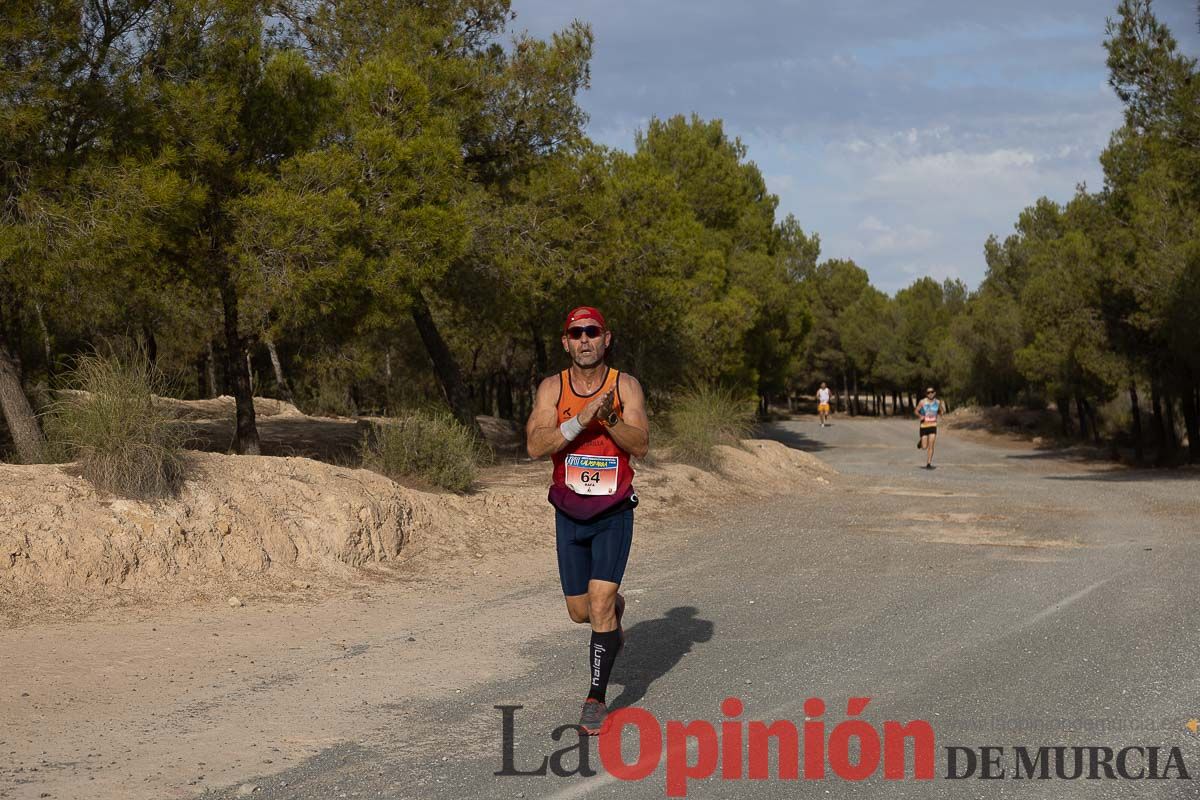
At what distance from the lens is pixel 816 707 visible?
6.01m

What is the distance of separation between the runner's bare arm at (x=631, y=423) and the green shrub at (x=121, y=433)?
5983mm

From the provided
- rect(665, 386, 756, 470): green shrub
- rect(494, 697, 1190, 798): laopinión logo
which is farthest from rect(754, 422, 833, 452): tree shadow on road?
rect(494, 697, 1190, 798): laopinión logo

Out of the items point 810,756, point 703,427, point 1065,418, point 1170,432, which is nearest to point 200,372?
point 703,427

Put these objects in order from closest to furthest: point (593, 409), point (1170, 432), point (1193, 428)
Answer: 1. point (593, 409)
2. point (1193, 428)
3. point (1170, 432)

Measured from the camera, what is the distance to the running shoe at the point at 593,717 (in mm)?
5582

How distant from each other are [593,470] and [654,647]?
8.06ft

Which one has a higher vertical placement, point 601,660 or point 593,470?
point 593,470

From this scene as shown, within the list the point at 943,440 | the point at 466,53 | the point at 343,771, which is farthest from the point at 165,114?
the point at 943,440

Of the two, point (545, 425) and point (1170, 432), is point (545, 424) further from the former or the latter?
point (1170, 432)

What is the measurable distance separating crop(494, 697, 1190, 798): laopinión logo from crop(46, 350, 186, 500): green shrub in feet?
18.6

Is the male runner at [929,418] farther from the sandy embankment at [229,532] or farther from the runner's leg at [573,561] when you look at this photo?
the runner's leg at [573,561]

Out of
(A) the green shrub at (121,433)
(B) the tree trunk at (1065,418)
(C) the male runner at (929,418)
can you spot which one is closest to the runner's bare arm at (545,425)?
(A) the green shrub at (121,433)

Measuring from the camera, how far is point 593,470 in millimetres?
5699

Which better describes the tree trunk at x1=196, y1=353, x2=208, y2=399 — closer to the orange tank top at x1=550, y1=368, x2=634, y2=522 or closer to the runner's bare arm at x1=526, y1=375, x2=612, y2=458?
the runner's bare arm at x1=526, y1=375, x2=612, y2=458
